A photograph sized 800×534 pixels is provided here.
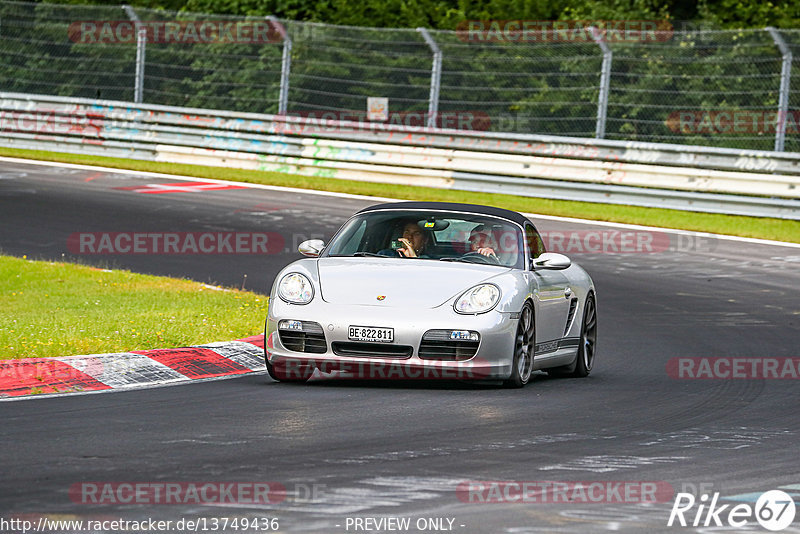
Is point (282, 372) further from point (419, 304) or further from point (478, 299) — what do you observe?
point (478, 299)

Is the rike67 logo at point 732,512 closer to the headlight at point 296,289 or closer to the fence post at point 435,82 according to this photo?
the headlight at point 296,289

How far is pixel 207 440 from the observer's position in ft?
23.7

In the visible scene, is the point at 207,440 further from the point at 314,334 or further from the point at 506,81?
the point at 506,81

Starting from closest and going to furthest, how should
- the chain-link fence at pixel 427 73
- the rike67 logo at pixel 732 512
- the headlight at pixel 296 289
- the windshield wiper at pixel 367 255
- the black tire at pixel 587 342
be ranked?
1. the rike67 logo at pixel 732 512
2. the headlight at pixel 296 289
3. the windshield wiper at pixel 367 255
4. the black tire at pixel 587 342
5. the chain-link fence at pixel 427 73

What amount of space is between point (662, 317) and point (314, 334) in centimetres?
556

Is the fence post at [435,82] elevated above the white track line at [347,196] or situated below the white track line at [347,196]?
above

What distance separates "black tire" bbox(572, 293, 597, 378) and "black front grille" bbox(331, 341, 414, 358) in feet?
7.38

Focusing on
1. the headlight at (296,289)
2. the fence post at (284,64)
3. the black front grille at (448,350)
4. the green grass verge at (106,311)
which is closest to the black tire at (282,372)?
the headlight at (296,289)

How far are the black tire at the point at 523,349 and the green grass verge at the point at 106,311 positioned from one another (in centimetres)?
243

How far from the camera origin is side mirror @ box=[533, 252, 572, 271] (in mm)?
10258

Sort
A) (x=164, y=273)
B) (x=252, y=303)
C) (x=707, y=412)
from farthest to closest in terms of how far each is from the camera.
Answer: (x=164, y=273)
(x=252, y=303)
(x=707, y=412)

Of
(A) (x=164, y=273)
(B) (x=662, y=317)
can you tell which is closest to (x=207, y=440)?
(B) (x=662, y=317)

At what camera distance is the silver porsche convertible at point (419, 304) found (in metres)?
9.26

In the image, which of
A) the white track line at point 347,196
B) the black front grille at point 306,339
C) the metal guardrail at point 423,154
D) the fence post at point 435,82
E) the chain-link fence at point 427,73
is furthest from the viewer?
the fence post at point 435,82
